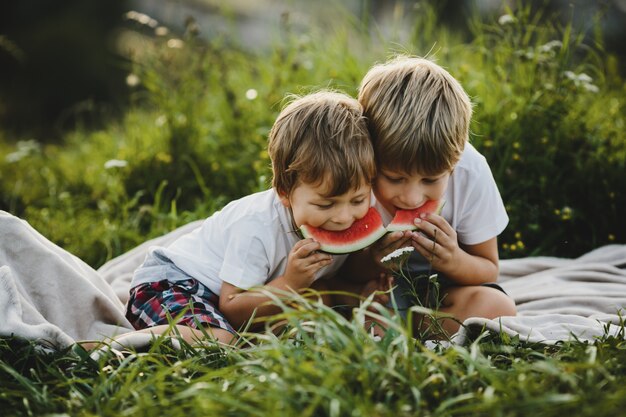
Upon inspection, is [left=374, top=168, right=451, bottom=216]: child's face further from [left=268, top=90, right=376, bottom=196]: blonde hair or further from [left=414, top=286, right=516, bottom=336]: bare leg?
[left=414, top=286, right=516, bottom=336]: bare leg

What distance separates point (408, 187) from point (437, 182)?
0.15m

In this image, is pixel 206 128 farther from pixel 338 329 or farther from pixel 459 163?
pixel 338 329

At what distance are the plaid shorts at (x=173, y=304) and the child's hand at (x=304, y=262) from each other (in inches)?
15.4

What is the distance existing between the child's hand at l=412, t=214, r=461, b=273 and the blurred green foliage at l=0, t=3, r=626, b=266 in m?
1.19

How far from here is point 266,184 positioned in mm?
4516

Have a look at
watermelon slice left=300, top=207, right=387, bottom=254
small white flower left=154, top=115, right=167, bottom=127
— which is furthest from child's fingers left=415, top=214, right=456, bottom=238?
small white flower left=154, top=115, right=167, bottom=127

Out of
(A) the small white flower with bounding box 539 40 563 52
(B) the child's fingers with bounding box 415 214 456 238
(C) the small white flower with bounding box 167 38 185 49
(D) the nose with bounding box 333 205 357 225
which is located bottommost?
(B) the child's fingers with bounding box 415 214 456 238

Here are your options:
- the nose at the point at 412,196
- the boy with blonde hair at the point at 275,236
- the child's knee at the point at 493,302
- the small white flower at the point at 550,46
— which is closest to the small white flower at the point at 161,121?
the boy with blonde hair at the point at 275,236

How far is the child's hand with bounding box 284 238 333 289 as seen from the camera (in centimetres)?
322

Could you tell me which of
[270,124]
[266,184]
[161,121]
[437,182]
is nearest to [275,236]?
[437,182]

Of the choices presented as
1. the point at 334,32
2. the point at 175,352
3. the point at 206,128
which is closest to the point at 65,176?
the point at 206,128

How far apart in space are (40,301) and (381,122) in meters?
1.86

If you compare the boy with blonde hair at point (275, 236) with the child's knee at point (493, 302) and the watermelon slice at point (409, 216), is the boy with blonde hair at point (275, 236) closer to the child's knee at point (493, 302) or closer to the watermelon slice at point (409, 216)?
the watermelon slice at point (409, 216)

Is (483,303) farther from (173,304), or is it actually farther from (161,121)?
(161,121)
